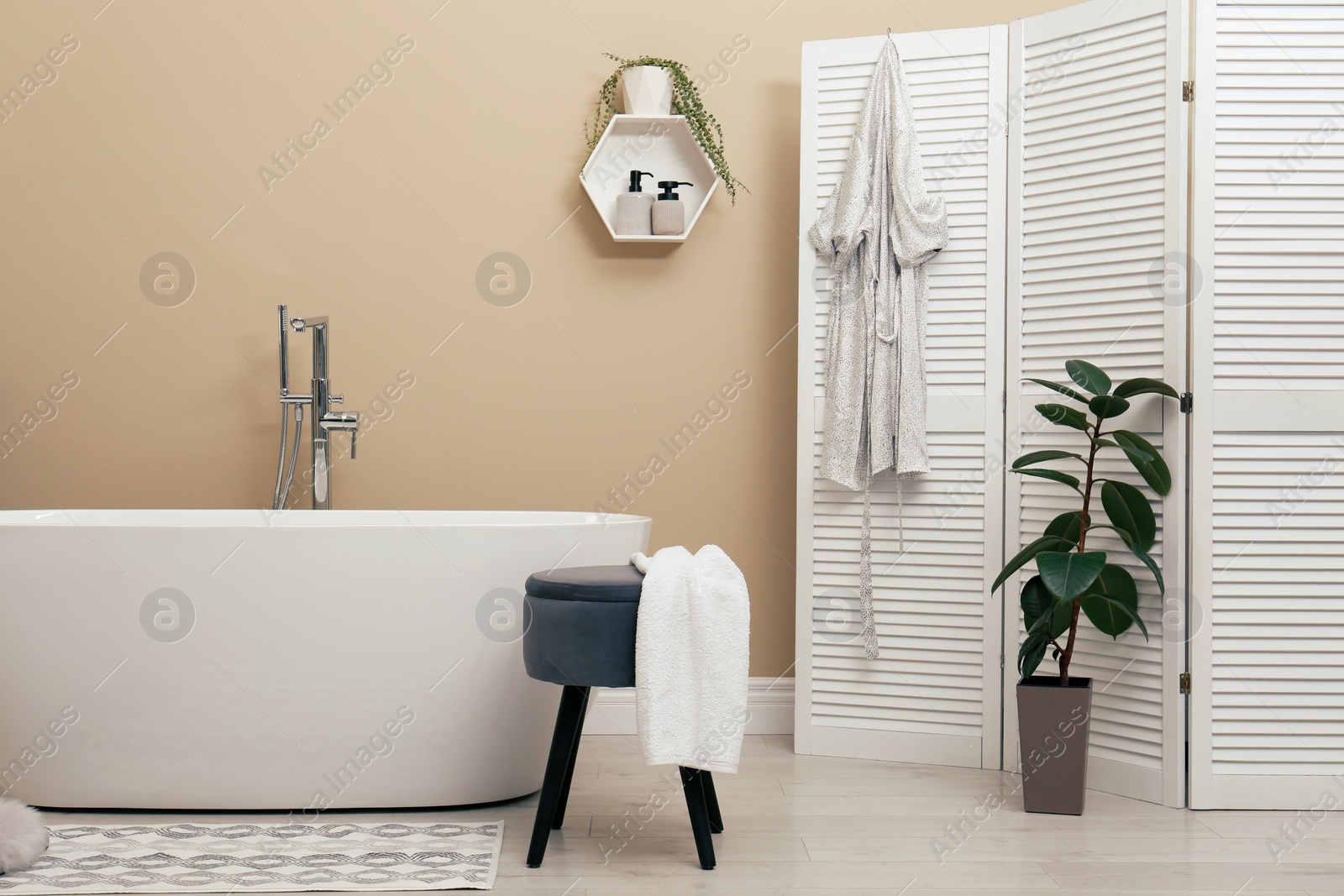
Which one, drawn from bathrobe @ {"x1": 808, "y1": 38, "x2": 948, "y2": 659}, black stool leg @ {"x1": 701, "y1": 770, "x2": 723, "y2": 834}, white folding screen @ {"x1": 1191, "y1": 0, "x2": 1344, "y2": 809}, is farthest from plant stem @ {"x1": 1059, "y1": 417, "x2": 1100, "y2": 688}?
black stool leg @ {"x1": 701, "y1": 770, "x2": 723, "y2": 834}

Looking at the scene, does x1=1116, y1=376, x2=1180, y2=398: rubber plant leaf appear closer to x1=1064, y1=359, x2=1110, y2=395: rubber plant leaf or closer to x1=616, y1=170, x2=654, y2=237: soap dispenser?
x1=1064, y1=359, x2=1110, y2=395: rubber plant leaf

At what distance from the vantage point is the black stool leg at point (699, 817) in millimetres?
1875

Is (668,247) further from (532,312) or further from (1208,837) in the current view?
(1208,837)

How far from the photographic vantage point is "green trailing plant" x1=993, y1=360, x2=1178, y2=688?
223 centimetres

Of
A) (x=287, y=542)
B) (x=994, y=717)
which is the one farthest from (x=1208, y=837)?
(x=287, y=542)

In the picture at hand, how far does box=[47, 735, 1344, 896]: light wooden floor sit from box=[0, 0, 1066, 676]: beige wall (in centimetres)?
70

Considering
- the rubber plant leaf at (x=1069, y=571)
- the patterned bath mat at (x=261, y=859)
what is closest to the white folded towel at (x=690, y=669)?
the patterned bath mat at (x=261, y=859)

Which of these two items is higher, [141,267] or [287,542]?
[141,267]

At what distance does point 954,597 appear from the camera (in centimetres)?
265

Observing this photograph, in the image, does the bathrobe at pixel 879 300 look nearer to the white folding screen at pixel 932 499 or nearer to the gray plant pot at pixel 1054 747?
the white folding screen at pixel 932 499

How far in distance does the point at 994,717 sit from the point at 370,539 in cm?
163

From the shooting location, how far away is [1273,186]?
7.59 feet

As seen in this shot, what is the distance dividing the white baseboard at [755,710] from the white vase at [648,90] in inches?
66.6

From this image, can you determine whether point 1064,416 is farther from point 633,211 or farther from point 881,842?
point 633,211
